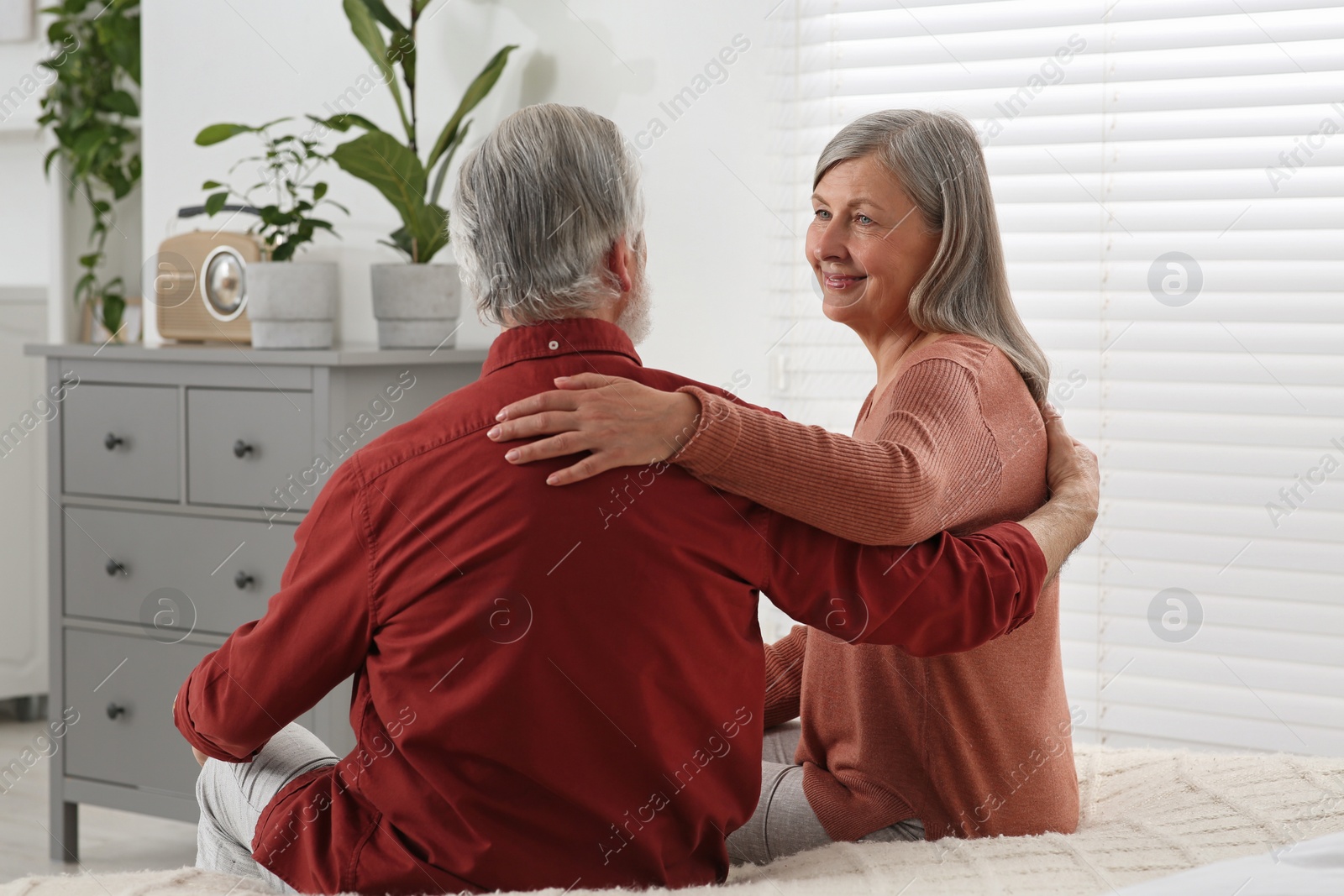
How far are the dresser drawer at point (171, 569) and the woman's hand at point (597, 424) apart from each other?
1.48 m

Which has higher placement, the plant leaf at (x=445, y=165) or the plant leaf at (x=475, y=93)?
the plant leaf at (x=475, y=93)

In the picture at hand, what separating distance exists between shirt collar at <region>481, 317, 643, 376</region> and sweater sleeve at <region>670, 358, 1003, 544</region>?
10cm

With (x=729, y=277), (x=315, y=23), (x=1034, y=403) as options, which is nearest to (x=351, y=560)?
(x=1034, y=403)

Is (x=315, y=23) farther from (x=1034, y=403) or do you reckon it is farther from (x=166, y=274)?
(x=1034, y=403)

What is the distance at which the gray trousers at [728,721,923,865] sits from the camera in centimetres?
139

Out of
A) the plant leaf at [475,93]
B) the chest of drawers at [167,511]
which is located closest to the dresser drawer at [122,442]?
the chest of drawers at [167,511]

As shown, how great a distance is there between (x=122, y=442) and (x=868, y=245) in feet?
6.06

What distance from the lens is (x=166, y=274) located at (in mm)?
2920

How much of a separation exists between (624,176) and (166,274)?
82.4 inches

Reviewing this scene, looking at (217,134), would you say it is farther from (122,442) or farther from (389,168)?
(122,442)

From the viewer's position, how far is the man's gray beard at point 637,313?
1.26 meters

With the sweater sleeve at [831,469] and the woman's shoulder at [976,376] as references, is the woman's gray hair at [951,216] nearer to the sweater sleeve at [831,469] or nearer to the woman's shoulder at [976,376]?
the woman's shoulder at [976,376]

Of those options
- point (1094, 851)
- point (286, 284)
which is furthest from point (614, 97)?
point (1094, 851)

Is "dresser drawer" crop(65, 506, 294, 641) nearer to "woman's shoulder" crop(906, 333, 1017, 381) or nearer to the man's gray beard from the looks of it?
the man's gray beard
